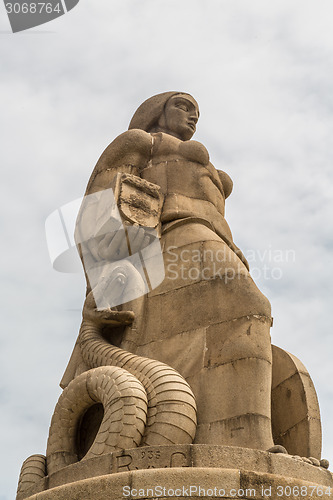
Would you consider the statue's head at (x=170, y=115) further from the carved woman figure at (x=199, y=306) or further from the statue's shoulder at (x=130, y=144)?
the statue's shoulder at (x=130, y=144)

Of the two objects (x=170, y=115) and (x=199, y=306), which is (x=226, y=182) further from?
(x=199, y=306)

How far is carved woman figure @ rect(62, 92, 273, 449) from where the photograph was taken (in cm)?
839

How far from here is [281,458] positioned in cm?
747

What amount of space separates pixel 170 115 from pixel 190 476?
6.26 metres

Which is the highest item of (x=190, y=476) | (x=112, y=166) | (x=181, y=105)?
(x=181, y=105)

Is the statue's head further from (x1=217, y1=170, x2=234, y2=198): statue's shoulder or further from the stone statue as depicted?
(x1=217, y1=170, x2=234, y2=198): statue's shoulder

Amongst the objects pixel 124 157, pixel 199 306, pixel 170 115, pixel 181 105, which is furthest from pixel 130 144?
pixel 199 306

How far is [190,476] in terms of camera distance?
22.8ft

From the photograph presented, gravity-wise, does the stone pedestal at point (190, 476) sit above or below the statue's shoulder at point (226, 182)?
below

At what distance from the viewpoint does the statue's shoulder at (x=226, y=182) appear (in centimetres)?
1157

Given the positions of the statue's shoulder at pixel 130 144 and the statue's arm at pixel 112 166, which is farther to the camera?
the statue's shoulder at pixel 130 144

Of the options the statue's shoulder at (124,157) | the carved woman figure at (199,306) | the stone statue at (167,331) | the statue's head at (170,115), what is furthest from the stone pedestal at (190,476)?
the statue's head at (170,115)

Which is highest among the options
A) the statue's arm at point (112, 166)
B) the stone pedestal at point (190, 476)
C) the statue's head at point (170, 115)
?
the statue's head at point (170, 115)

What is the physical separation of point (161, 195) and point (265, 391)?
313cm
